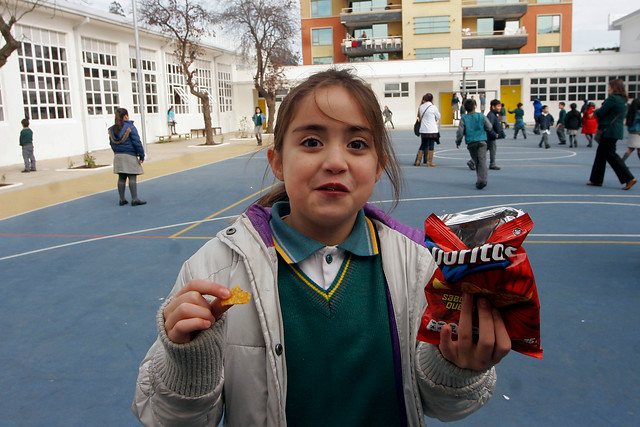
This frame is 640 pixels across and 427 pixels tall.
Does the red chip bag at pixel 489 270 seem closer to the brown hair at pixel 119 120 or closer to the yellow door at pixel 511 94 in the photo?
the brown hair at pixel 119 120

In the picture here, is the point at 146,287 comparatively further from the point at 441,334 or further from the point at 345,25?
the point at 345,25

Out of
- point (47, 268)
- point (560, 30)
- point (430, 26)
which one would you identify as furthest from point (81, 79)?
point (560, 30)

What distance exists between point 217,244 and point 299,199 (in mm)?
283

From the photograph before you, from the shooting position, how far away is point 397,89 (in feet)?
137

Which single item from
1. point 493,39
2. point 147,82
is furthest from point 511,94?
point 147,82

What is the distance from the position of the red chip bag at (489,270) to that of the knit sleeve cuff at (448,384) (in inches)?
7.5

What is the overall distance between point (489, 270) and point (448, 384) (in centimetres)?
50

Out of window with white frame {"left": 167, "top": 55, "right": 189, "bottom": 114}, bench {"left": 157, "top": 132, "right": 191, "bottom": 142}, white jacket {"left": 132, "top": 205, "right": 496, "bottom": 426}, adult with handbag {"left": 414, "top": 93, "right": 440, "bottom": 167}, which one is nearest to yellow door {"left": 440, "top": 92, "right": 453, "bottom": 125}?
window with white frame {"left": 167, "top": 55, "right": 189, "bottom": 114}

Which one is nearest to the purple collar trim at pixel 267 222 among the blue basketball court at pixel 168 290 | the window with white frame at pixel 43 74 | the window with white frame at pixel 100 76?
the blue basketball court at pixel 168 290

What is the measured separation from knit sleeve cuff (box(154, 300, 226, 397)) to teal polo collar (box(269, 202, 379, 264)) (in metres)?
0.34

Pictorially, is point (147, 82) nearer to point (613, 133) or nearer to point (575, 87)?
point (613, 133)

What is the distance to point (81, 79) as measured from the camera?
80.3ft

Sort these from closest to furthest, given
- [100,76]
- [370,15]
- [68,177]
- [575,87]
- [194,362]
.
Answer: [194,362] → [68,177] → [100,76] → [575,87] → [370,15]

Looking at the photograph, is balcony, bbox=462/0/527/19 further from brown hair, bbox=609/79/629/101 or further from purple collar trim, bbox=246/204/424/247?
purple collar trim, bbox=246/204/424/247
